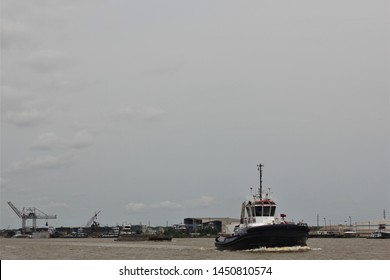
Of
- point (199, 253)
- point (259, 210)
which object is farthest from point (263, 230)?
point (199, 253)

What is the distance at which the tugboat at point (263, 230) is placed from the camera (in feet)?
220

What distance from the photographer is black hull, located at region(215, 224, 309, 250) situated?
220 feet

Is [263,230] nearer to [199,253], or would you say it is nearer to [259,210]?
[259,210]

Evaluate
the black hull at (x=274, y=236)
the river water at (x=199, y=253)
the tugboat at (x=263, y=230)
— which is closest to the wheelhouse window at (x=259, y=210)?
the tugboat at (x=263, y=230)

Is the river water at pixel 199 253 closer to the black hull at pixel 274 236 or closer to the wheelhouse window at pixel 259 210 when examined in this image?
the black hull at pixel 274 236

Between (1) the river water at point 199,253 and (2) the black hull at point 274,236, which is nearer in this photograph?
(1) the river water at point 199,253

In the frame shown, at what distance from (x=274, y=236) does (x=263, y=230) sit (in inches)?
53.0

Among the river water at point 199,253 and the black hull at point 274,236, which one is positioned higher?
the black hull at point 274,236

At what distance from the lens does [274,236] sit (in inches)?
2635

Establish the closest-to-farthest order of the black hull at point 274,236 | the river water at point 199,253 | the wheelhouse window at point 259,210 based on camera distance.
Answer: the river water at point 199,253 < the black hull at point 274,236 < the wheelhouse window at point 259,210

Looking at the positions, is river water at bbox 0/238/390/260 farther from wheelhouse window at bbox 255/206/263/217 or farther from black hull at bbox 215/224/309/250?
wheelhouse window at bbox 255/206/263/217

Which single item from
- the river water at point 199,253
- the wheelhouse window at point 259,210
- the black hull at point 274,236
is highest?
the wheelhouse window at point 259,210
